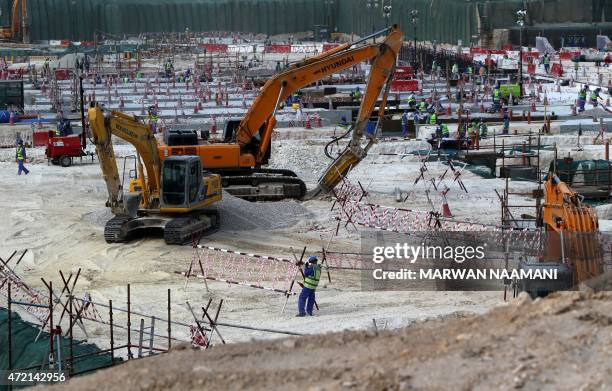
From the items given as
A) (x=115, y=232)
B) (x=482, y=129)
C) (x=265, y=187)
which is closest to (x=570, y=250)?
(x=115, y=232)

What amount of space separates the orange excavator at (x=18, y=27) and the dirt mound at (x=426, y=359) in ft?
298

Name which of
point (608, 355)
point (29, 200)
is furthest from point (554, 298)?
point (29, 200)

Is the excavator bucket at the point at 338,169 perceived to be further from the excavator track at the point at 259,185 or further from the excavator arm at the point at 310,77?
the excavator arm at the point at 310,77

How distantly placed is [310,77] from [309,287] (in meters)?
12.3

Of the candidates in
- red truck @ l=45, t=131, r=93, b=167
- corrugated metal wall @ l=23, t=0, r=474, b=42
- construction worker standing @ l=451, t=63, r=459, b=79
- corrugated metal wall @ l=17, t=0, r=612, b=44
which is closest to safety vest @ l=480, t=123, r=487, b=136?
red truck @ l=45, t=131, r=93, b=167

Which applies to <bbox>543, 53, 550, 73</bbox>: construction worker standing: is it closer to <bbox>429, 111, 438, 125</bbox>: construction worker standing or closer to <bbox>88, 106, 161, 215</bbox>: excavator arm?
<bbox>429, 111, 438, 125</bbox>: construction worker standing

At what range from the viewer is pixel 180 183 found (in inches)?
1030

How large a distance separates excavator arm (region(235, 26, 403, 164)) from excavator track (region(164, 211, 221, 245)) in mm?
4178

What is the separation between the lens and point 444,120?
157 feet

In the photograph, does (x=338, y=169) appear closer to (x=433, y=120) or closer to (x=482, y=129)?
(x=482, y=129)

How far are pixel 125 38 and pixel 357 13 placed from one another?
19.1 metres

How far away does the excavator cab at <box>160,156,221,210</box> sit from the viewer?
2606cm

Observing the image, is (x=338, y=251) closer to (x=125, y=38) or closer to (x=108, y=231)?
(x=108, y=231)

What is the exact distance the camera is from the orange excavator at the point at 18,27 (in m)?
101
